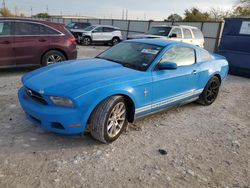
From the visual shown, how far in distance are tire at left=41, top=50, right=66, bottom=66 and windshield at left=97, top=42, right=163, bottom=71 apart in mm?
3274

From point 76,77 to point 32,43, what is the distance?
14.3 ft

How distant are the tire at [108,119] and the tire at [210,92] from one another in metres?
2.38

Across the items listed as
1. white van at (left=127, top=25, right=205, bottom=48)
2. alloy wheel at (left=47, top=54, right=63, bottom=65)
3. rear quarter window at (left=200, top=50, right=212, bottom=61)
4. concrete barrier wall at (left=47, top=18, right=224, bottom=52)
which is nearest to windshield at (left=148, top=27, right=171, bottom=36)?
white van at (left=127, top=25, right=205, bottom=48)

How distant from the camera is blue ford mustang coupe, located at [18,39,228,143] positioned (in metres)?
3.23

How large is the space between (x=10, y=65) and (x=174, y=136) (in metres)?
5.16

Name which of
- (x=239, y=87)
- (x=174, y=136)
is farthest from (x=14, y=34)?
(x=239, y=87)

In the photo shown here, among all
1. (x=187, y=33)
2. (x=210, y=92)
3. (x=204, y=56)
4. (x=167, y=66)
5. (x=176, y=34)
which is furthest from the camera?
(x=187, y=33)

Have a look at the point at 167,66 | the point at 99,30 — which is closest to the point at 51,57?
the point at 167,66

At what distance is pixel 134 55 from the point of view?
4414 mm

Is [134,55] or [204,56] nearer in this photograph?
[134,55]

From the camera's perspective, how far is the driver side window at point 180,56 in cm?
440

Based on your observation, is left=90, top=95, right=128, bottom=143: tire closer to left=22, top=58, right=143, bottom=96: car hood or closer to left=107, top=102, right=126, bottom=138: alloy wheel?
left=107, top=102, right=126, bottom=138: alloy wheel

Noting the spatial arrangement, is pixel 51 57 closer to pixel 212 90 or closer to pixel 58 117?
pixel 212 90

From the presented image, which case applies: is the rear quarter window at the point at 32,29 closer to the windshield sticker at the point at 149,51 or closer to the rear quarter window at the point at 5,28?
the rear quarter window at the point at 5,28
